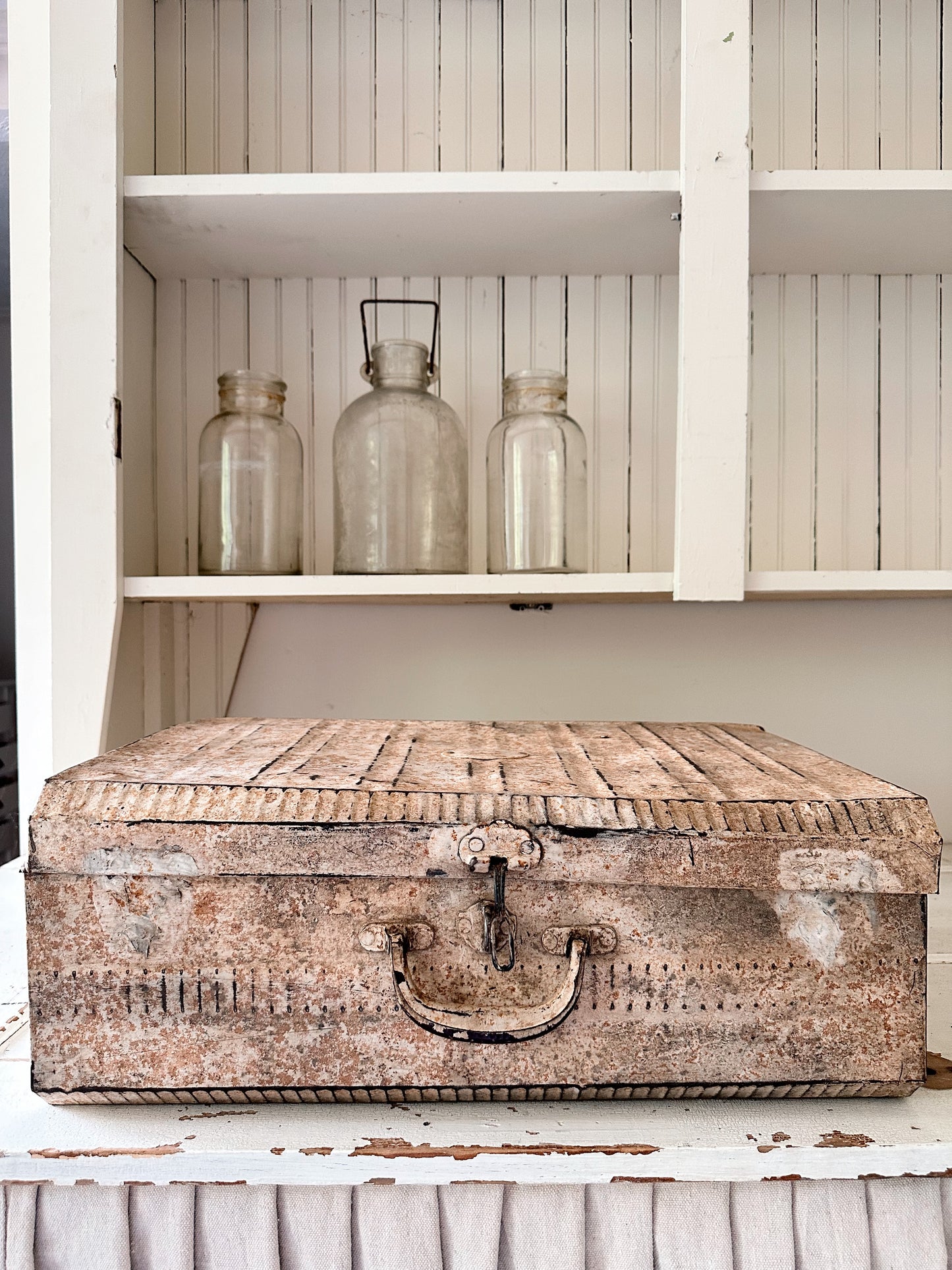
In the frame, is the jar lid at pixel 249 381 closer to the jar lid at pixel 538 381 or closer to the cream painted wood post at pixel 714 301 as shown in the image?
the jar lid at pixel 538 381

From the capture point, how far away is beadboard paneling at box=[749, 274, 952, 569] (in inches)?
46.4

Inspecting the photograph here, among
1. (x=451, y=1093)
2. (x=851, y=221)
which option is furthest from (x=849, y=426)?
(x=451, y=1093)

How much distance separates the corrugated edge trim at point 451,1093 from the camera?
1.83 feet


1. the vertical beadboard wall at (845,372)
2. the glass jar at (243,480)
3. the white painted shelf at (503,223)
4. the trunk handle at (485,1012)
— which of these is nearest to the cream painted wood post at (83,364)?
the white painted shelf at (503,223)

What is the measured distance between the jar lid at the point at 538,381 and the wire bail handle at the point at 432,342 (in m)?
0.10

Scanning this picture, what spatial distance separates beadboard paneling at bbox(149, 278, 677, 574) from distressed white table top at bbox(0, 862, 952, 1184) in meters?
0.73

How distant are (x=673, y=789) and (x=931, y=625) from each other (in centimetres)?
77

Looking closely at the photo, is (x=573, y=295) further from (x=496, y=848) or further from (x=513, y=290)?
(x=496, y=848)

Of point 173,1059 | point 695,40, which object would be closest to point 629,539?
point 695,40

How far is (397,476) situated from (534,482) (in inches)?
6.5

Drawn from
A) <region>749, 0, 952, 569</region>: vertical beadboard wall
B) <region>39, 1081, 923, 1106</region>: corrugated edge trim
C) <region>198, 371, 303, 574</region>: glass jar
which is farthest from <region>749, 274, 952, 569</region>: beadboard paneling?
<region>39, 1081, 923, 1106</region>: corrugated edge trim

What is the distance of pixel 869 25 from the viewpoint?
45.8 inches

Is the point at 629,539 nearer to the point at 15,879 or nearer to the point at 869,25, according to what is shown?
the point at 869,25

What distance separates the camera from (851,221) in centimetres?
99
